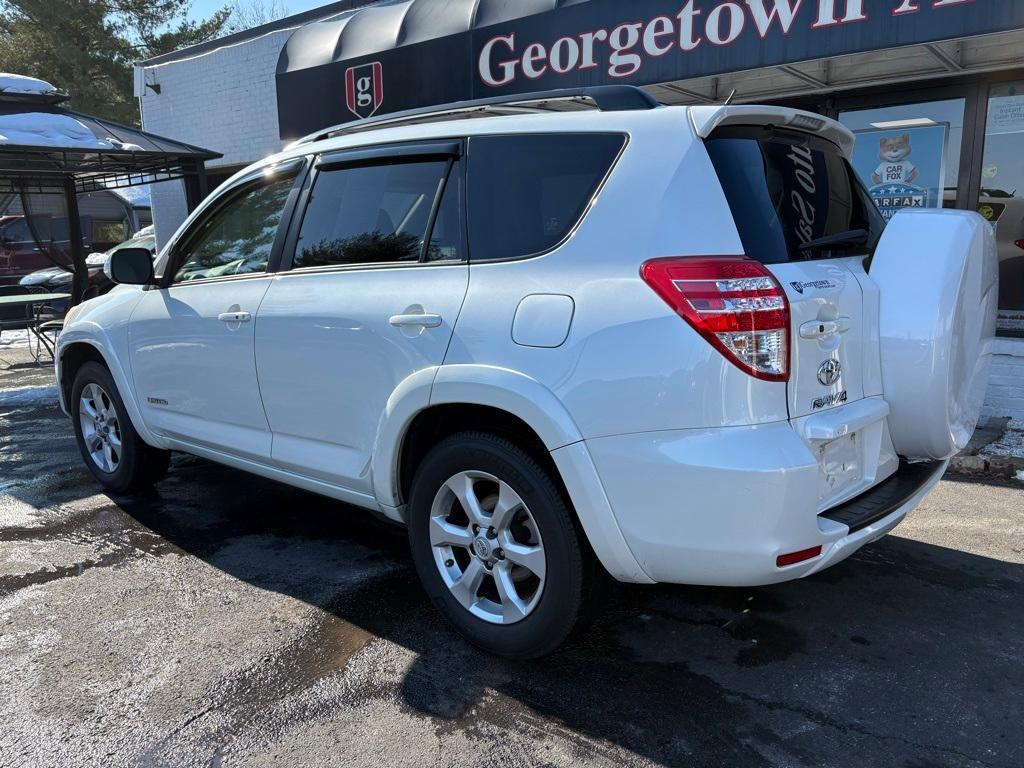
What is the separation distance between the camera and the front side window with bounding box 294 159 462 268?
9.76 ft

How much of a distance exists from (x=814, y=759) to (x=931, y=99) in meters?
6.85

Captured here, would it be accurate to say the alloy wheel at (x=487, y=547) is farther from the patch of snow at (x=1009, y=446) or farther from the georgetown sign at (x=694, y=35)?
the georgetown sign at (x=694, y=35)

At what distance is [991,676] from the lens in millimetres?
2719

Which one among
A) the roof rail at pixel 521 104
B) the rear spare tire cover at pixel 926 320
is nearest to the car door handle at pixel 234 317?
the roof rail at pixel 521 104

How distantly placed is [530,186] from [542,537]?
122cm

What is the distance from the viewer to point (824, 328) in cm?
241

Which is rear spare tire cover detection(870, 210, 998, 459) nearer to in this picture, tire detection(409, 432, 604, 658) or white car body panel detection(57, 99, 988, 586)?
white car body panel detection(57, 99, 988, 586)

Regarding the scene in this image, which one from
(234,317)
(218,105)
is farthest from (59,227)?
(234,317)

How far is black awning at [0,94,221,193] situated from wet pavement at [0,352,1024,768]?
4561 mm

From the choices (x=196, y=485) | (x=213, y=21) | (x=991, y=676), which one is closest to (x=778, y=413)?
(x=991, y=676)

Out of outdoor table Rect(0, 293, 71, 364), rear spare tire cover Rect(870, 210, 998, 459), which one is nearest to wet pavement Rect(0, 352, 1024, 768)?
rear spare tire cover Rect(870, 210, 998, 459)

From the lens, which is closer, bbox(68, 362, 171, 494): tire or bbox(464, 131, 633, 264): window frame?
bbox(464, 131, 633, 264): window frame

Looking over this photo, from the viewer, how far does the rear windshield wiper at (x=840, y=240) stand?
8.43 feet

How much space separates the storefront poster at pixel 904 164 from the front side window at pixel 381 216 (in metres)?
5.60
